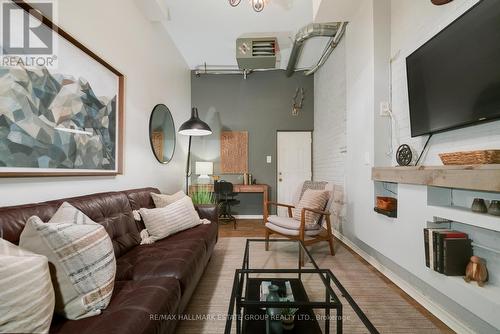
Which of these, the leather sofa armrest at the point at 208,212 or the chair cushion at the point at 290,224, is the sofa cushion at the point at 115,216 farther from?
the chair cushion at the point at 290,224

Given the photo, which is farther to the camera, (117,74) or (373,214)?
(373,214)

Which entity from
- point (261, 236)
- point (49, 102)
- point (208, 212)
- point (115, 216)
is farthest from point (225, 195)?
point (49, 102)

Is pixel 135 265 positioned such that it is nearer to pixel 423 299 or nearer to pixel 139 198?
pixel 139 198

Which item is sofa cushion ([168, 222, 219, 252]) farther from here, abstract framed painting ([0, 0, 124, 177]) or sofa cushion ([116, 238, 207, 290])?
abstract framed painting ([0, 0, 124, 177])

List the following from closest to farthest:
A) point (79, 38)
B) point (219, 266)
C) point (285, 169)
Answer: point (79, 38) < point (219, 266) < point (285, 169)

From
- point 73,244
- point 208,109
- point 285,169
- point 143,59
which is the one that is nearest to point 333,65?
point 285,169

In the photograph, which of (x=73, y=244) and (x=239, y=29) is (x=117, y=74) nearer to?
(x=73, y=244)

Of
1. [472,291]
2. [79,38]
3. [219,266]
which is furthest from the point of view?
[219,266]

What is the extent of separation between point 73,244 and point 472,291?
6.82 ft

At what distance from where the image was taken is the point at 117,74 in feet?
6.88

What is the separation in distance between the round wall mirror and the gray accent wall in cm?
118

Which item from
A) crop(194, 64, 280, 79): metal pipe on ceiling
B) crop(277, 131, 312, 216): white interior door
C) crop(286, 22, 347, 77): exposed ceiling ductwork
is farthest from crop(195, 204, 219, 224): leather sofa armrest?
crop(194, 64, 280, 79): metal pipe on ceiling

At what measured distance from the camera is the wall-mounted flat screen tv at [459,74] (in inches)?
47.0

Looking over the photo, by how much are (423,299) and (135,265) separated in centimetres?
213
